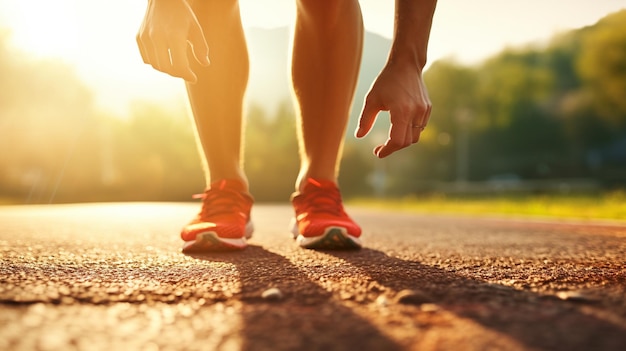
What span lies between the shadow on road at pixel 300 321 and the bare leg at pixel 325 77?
97cm

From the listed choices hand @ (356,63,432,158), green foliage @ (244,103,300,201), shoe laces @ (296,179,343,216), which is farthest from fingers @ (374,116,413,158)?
green foliage @ (244,103,300,201)

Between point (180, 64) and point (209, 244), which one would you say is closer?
point (180, 64)

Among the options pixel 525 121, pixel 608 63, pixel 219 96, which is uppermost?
pixel 608 63

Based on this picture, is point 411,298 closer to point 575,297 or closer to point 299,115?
point 575,297

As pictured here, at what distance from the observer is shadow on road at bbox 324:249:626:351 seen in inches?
34.9

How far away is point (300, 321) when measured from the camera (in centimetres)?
98

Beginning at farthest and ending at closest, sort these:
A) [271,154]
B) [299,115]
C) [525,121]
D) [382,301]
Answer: [525,121] < [271,154] < [299,115] < [382,301]

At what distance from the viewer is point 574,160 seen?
26.2m

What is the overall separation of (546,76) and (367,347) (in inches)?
958

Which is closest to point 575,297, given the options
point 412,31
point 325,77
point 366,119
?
point 366,119

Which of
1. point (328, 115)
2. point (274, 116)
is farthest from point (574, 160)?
point (328, 115)

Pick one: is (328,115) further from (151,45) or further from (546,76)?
(546,76)

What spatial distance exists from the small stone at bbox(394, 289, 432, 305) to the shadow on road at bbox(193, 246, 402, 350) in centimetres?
12

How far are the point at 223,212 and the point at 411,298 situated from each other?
46.0 inches
